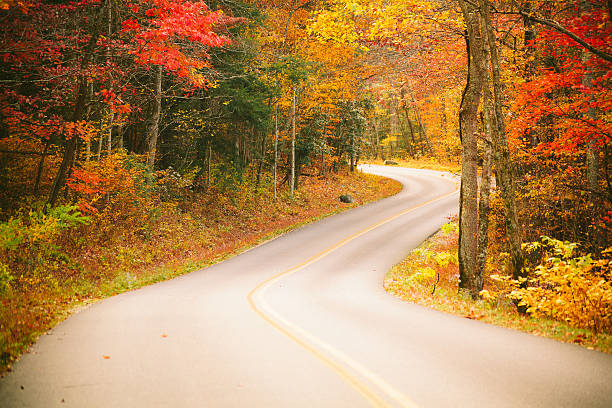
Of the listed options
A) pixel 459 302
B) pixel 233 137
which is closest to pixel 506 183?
pixel 459 302

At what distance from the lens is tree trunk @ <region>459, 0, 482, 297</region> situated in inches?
416

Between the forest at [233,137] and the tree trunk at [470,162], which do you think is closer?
the forest at [233,137]

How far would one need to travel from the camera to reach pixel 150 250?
1611 cm

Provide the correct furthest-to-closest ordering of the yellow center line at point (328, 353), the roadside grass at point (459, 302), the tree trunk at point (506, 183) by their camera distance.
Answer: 1. the tree trunk at point (506, 183)
2. the roadside grass at point (459, 302)
3. the yellow center line at point (328, 353)

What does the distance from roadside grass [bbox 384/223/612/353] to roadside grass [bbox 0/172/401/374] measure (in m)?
7.76

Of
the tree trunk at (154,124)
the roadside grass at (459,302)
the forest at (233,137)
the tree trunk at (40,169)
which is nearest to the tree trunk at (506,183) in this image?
the forest at (233,137)

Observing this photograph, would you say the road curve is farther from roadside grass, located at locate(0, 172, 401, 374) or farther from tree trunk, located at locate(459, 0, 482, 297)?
tree trunk, located at locate(459, 0, 482, 297)

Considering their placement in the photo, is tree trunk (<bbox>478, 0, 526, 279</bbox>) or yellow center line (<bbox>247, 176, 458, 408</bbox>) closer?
yellow center line (<bbox>247, 176, 458, 408</bbox>)

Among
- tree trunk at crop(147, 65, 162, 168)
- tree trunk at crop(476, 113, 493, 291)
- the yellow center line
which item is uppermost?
tree trunk at crop(147, 65, 162, 168)

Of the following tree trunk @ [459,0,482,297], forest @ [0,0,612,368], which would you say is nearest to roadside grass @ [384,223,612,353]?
forest @ [0,0,612,368]

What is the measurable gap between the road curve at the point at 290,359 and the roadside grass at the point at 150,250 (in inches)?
29.7

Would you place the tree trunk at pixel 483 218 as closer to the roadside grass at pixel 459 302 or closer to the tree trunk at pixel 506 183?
the tree trunk at pixel 506 183

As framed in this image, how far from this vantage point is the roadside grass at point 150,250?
816cm

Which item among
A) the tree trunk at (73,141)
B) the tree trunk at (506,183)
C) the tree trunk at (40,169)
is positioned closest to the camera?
the tree trunk at (506,183)
